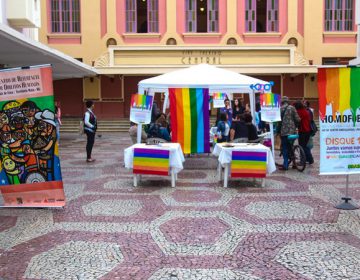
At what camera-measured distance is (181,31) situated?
88.9 feet

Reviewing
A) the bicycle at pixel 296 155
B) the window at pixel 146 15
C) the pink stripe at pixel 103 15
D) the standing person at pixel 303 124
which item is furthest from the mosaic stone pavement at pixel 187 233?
the pink stripe at pixel 103 15

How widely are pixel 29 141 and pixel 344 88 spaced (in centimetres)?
485

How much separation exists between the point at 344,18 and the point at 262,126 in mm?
13940

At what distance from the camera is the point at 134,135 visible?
472 inches

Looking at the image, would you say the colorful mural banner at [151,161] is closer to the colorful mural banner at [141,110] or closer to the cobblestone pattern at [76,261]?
the colorful mural banner at [141,110]

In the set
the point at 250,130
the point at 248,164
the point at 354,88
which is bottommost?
the point at 248,164

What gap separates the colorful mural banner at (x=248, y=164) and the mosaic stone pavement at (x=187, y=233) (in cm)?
31

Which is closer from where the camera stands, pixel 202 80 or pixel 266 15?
pixel 202 80

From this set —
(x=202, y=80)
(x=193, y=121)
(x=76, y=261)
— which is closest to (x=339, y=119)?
(x=76, y=261)

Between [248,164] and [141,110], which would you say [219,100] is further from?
[248,164]

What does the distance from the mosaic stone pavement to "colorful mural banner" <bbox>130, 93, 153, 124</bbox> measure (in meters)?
2.27

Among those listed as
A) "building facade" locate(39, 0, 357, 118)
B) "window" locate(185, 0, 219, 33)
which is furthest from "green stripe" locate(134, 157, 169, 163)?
"window" locate(185, 0, 219, 33)

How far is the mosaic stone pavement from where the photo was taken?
4875 millimetres

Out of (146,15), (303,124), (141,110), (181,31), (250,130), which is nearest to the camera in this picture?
(250,130)
